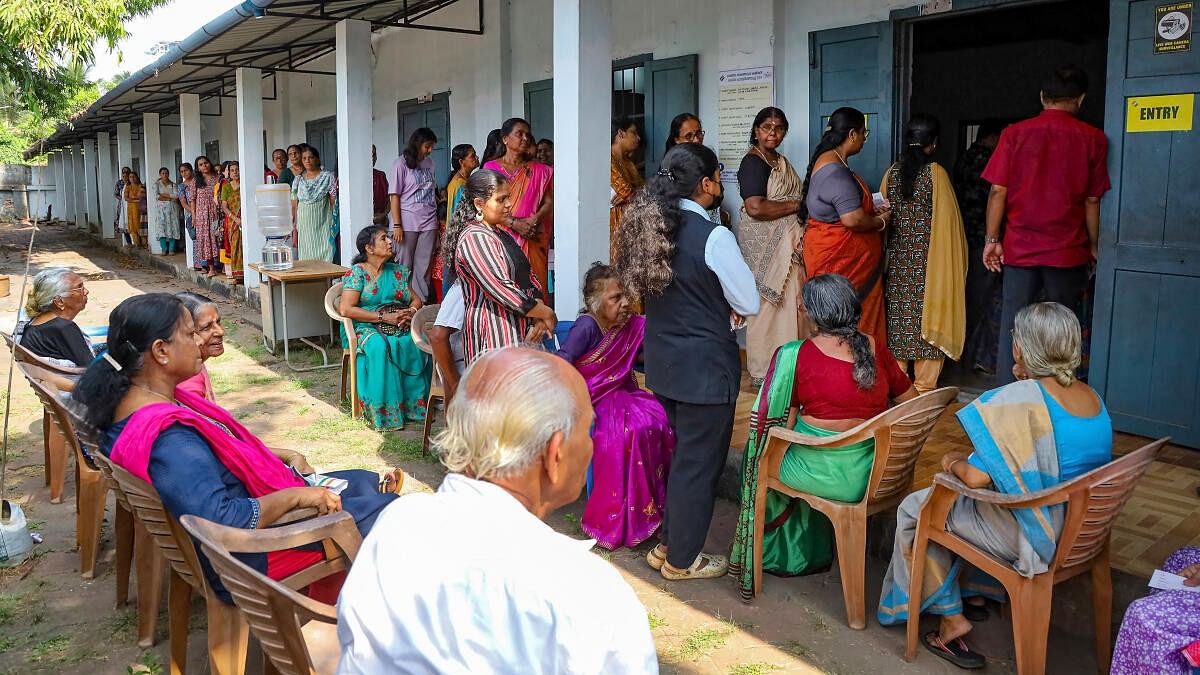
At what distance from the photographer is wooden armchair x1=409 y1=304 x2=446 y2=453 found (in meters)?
5.22

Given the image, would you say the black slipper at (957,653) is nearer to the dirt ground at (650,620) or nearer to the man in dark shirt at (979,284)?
the dirt ground at (650,620)

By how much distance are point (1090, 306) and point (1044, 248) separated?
3.80 ft

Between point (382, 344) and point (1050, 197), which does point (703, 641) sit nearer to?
point (1050, 197)

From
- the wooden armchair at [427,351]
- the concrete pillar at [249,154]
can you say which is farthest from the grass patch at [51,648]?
the concrete pillar at [249,154]

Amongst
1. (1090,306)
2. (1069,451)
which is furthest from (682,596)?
(1090,306)

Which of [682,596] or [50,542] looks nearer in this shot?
[682,596]

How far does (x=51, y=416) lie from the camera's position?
4492 millimetres

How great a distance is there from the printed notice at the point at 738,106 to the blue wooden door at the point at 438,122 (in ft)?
11.5

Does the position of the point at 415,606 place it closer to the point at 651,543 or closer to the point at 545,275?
the point at 651,543

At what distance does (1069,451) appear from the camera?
272 centimetres

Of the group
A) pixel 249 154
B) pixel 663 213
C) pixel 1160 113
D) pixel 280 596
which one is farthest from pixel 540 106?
pixel 280 596

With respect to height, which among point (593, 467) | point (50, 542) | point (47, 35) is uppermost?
point (47, 35)

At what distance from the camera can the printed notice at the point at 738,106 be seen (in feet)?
20.4

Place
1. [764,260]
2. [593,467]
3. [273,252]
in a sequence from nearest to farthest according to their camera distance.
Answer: [593,467], [764,260], [273,252]
